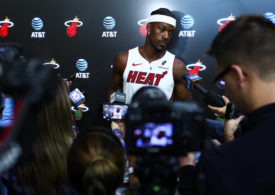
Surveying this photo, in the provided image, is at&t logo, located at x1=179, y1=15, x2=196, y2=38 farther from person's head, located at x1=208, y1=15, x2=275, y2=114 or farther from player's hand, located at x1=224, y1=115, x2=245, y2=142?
person's head, located at x1=208, y1=15, x2=275, y2=114

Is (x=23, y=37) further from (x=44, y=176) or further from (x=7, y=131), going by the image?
(x=7, y=131)

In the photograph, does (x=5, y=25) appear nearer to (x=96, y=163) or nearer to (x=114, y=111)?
(x=114, y=111)

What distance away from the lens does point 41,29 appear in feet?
9.14

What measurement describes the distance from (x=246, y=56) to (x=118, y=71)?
5.88 ft

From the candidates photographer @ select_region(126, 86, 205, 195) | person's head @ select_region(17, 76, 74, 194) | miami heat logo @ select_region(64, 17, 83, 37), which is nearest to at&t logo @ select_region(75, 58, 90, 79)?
miami heat logo @ select_region(64, 17, 83, 37)

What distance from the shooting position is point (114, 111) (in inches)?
66.8

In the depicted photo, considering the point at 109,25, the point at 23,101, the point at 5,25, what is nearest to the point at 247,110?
the point at 23,101

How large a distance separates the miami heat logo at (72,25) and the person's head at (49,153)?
1.74 meters

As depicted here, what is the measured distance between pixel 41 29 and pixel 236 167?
2.58 m

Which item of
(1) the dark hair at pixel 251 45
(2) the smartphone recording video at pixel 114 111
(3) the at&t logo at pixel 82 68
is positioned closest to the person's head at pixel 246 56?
(1) the dark hair at pixel 251 45

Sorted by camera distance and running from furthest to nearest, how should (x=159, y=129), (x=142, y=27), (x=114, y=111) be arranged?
(x=142, y=27), (x=114, y=111), (x=159, y=129)

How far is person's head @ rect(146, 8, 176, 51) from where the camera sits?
2.39m

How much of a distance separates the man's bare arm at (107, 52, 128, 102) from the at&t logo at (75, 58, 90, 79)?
319mm

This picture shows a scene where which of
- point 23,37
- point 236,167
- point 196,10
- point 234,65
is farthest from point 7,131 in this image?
point 23,37
